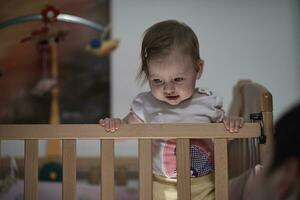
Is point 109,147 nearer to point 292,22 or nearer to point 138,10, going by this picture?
point 138,10

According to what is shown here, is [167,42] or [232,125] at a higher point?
[167,42]

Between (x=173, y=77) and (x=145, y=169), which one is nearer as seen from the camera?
(x=145, y=169)

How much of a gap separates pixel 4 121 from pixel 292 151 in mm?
1422

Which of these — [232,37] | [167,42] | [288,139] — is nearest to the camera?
[288,139]

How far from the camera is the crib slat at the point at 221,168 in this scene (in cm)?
97

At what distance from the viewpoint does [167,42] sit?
1086 millimetres

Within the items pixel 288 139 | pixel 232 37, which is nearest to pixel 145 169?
pixel 288 139

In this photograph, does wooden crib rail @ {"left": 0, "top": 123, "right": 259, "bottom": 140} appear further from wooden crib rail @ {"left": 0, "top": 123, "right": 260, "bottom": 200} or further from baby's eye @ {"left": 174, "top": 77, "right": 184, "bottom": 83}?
baby's eye @ {"left": 174, "top": 77, "right": 184, "bottom": 83}

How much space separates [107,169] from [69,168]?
78 mm

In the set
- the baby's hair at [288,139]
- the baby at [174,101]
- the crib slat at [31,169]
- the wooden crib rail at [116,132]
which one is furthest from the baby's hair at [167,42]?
the baby's hair at [288,139]

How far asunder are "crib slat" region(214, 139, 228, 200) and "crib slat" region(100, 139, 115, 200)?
0.71ft

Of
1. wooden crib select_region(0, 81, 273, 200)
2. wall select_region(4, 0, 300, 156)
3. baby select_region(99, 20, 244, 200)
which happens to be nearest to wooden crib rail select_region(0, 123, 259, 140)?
wooden crib select_region(0, 81, 273, 200)

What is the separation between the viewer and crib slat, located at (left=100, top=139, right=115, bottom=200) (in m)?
0.96

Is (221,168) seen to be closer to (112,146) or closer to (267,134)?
(267,134)
